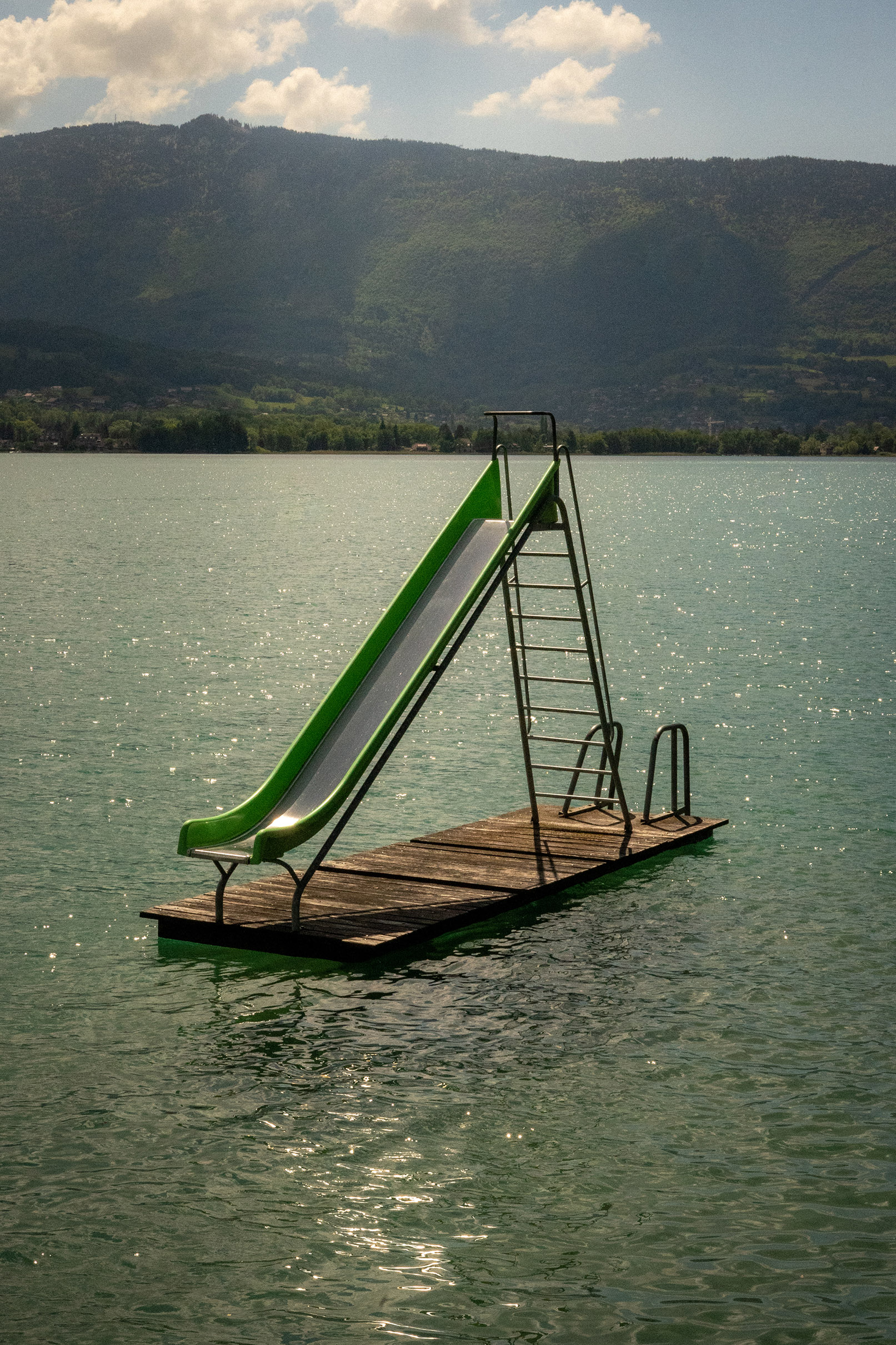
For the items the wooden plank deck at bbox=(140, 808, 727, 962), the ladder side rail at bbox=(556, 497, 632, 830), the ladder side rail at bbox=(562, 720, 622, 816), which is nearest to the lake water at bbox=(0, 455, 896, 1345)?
the wooden plank deck at bbox=(140, 808, 727, 962)

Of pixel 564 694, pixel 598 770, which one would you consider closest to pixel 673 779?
pixel 598 770

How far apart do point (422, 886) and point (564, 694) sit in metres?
16.0

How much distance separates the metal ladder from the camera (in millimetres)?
13453

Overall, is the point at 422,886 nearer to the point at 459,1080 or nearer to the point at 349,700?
the point at 349,700

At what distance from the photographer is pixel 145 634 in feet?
120

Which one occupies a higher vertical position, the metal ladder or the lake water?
the metal ladder

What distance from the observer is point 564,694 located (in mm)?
28547

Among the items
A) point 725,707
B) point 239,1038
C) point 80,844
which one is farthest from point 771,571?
point 239,1038

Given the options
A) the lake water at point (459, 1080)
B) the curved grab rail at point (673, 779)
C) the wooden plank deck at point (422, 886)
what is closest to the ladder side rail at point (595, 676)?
the wooden plank deck at point (422, 886)

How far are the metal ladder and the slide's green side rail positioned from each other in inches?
11.9

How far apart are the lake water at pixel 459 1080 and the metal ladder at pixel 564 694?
81 cm

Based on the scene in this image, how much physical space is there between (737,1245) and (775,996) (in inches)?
151

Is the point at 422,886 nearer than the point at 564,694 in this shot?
Yes

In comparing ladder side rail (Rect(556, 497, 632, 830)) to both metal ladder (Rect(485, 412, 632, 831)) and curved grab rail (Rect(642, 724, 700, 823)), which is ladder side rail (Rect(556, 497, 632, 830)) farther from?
curved grab rail (Rect(642, 724, 700, 823))
